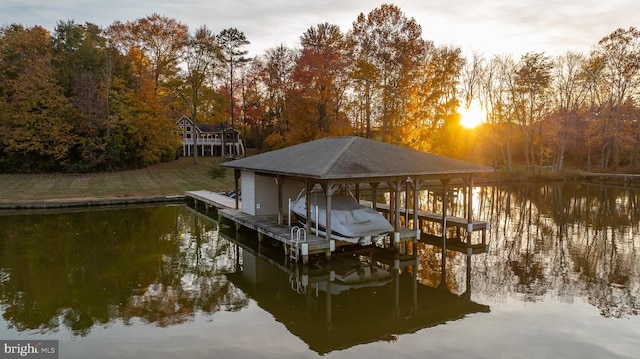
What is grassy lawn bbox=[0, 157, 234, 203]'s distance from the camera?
26766 millimetres

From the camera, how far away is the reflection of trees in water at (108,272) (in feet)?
32.7

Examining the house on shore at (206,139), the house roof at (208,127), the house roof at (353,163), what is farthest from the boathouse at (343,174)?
the house roof at (208,127)

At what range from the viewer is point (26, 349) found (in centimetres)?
831

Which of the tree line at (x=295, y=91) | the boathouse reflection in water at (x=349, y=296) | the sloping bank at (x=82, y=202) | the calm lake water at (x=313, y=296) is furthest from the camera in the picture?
the tree line at (x=295, y=91)

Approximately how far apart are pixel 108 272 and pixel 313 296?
665cm

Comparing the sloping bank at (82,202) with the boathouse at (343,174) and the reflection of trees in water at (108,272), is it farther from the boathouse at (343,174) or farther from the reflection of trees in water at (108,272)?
the boathouse at (343,174)

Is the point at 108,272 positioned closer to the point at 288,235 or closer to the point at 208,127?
the point at 288,235

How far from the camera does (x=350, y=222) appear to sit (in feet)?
46.0

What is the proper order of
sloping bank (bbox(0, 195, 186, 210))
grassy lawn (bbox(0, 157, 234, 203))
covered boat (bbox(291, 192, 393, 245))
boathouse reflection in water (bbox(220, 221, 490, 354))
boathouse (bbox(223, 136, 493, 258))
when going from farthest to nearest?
grassy lawn (bbox(0, 157, 234, 203)) < sloping bank (bbox(0, 195, 186, 210)) < covered boat (bbox(291, 192, 393, 245)) < boathouse (bbox(223, 136, 493, 258)) < boathouse reflection in water (bbox(220, 221, 490, 354))

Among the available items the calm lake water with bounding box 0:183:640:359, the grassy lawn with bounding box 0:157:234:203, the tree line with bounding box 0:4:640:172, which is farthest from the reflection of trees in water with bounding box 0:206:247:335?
the tree line with bounding box 0:4:640:172

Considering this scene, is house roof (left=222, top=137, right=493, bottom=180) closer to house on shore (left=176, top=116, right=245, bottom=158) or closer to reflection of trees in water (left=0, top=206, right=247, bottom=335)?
reflection of trees in water (left=0, top=206, right=247, bottom=335)

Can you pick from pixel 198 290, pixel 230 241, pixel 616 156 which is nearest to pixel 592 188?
pixel 616 156

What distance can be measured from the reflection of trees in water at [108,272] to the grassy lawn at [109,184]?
6.09 meters

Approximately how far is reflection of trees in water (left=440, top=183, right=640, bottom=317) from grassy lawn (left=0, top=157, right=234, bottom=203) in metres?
19.6
